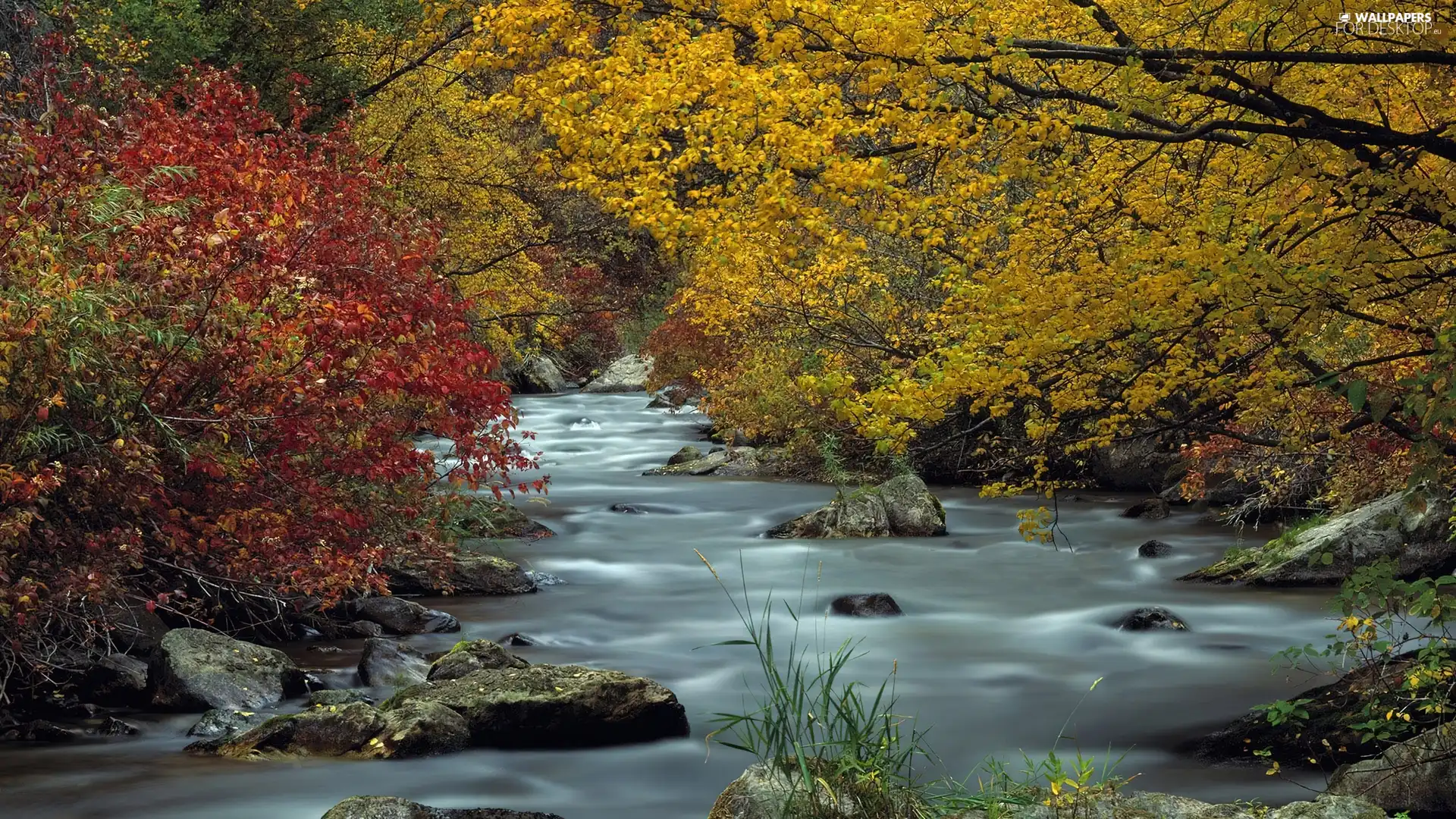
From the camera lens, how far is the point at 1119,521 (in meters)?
15.1

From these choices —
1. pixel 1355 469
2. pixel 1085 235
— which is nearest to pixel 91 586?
pixel 1085 235

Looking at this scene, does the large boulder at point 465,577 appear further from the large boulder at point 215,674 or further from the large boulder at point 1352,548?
the large boulder at point 1352,548

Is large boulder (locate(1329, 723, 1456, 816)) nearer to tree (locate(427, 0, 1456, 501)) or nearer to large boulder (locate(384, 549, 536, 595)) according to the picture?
tree (locate(427, 0, 1456, 501))

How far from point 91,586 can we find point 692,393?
70.7 feet

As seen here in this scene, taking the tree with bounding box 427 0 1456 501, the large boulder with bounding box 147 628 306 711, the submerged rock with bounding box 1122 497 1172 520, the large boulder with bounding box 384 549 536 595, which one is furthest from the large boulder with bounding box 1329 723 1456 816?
the submerged rock with bounding box 1122 497 1172 520

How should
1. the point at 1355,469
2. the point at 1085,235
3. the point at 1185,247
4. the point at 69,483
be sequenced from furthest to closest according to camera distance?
the point at 1355,469, the point at 69,483, the point at 1085,235, the point at 1185,247

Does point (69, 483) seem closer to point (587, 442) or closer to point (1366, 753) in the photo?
point (1366, 753)

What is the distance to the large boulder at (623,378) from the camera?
1375 inches

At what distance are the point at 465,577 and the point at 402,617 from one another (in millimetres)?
1570

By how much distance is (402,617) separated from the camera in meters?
10.4

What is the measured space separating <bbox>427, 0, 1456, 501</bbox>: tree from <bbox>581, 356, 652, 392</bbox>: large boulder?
1101 inches

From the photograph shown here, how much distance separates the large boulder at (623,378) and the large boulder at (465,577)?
22.1 metres

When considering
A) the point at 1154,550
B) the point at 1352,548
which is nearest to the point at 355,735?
the point at 1352,548

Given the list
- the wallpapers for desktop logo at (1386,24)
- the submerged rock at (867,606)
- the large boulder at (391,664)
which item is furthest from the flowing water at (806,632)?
the wallpapers for desktop logo at (1386,24)
